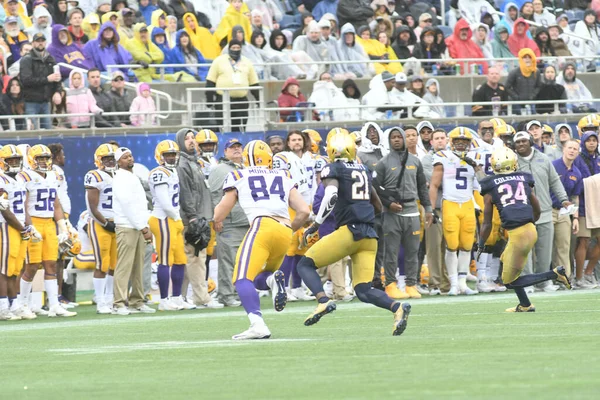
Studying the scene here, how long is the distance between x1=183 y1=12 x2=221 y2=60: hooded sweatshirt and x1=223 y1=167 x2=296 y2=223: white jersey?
12762 millimetres

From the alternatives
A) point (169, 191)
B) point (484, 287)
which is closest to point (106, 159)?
point (169, 191)

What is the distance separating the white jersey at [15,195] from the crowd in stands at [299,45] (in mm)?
4692

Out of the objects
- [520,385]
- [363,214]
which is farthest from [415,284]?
[520,385]

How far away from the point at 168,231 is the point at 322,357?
6.96 meters

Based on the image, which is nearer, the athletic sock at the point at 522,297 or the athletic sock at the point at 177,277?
the athletic sock at the point at 522,297

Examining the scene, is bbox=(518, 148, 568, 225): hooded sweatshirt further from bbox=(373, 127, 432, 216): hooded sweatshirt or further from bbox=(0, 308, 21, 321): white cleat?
bbox=(0, 308, 21, 321): white cleat

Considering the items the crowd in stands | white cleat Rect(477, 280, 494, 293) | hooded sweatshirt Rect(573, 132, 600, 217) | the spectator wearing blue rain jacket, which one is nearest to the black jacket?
the crowd in stands

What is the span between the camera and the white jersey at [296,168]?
1680 centimetres

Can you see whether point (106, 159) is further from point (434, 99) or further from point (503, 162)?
point (434, 99)

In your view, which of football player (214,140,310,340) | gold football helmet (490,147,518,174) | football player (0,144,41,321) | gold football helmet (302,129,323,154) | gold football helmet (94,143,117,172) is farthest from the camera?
gold football helmet (302,129,323,154)

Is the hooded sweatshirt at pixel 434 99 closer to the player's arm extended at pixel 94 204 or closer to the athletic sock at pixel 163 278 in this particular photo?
the athletic sock at pixel 163 278

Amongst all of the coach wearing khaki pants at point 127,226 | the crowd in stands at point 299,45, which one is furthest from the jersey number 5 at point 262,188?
the crowd in stands at point 299,45

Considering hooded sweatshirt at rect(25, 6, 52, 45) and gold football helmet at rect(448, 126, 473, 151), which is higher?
hooded sweatshirt at rect(25, 6, 52, 45)

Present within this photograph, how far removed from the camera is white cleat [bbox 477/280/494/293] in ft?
58.0
